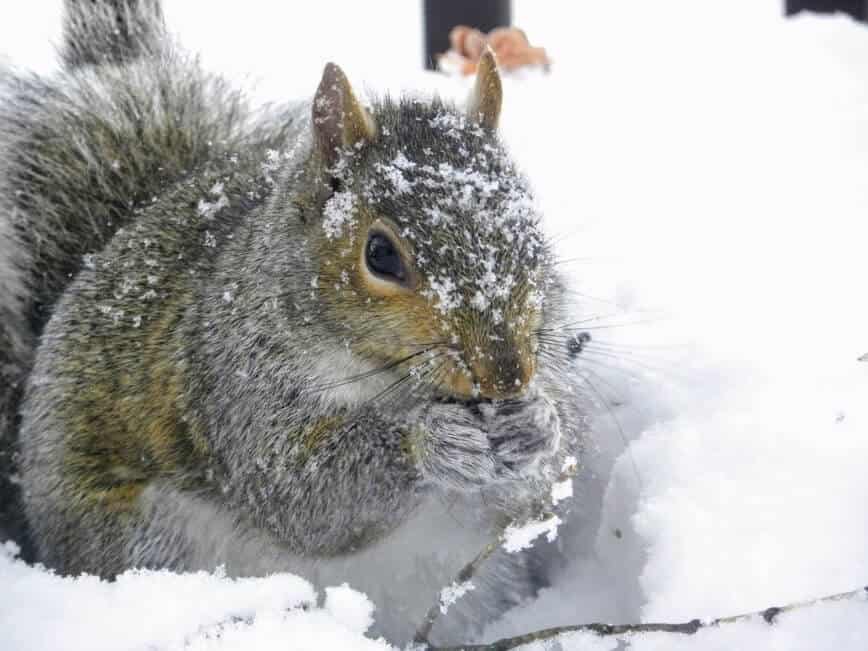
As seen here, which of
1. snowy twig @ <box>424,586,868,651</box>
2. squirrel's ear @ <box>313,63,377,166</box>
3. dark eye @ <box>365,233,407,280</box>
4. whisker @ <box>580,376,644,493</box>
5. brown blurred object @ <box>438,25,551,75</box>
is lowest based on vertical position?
whisker @ <box>580,376,644,493</box>

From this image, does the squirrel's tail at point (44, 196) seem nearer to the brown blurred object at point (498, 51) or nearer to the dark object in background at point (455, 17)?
the brown blurred object at point (498, 51)

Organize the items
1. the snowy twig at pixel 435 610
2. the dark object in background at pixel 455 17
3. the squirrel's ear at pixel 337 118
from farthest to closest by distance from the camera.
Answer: the dark object in background at pixel 455 17 < the squirrel's ear at pixel 337 118 < the snowy twig at pixel 435 610

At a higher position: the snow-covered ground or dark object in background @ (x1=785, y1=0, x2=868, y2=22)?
dark object in background @ (x1=785, y1=0, x2=868, y2=22)

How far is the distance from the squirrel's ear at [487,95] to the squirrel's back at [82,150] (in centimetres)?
53

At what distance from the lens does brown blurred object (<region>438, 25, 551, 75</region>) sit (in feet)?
8.86

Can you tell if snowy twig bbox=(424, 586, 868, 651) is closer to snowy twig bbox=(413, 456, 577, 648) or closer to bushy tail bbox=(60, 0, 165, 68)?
snowy twig bbox=(413, 456, 577, 648)

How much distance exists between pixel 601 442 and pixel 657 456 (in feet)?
0.90

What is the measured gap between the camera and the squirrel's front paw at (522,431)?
43.8 inches

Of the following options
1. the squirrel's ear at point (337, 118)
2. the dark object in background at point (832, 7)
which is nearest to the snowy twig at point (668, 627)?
the squirrel's ear at point (337, 118)

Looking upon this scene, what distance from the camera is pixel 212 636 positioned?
93 centimetres

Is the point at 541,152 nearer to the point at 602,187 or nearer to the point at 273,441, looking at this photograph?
the point at 602,187

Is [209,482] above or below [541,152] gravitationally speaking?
below

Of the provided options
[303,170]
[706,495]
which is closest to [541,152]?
[303,170]

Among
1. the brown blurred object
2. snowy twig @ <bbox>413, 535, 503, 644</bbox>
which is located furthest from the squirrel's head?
the brown blurred object
